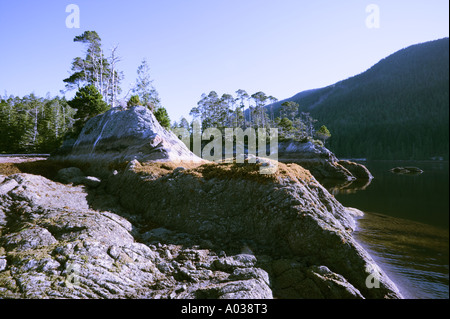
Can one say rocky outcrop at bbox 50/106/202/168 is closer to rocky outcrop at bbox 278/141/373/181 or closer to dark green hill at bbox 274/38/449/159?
rocky outcrop at bbox 278/141/373/181

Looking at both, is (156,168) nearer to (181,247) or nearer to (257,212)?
(181,247)

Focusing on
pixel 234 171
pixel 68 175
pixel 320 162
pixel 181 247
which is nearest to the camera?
pixel 181 247

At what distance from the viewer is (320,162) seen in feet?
187

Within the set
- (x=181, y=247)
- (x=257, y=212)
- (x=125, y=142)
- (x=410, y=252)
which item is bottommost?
(x=410, y=252)

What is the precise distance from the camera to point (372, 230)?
1719 centimetres

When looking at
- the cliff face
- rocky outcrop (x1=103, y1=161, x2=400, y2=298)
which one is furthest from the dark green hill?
the cliff face

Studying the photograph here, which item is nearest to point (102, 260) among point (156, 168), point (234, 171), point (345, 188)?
point (234, 171)

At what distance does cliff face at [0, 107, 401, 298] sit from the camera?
7.55 m

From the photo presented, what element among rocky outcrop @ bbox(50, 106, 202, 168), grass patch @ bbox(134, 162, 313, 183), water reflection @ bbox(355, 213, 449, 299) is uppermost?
rocky outcrop @ bbox(50, 106, 202, 168)

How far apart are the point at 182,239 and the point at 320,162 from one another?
53.7 m

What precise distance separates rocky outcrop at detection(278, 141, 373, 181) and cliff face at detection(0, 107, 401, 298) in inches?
1584

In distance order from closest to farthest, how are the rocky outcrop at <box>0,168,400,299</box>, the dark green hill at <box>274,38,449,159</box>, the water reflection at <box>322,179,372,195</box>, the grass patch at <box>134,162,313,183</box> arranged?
the rocky outcrop at <box>0,168,400,299</box>
the grass patch at <box>134,162,313,183</box>
the water reflection at <box>322,179,372,195</box>
the dark green hill at <box>274,38,449,159</box>

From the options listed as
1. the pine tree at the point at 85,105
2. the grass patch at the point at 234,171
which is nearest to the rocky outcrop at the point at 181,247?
the grass patch at the point at 234,171

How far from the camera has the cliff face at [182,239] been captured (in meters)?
7.55
